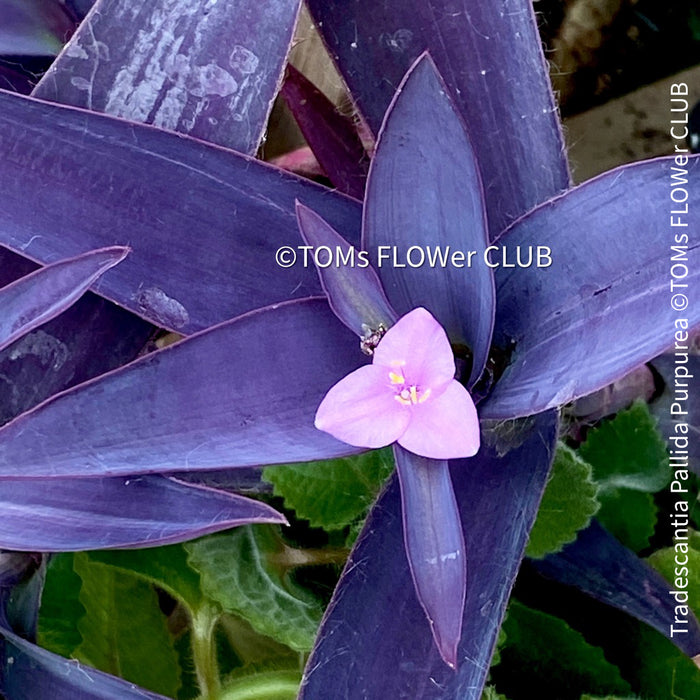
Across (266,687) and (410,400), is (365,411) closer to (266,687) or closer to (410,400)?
(410,400)

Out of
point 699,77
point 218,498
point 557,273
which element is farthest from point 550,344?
point 699,77

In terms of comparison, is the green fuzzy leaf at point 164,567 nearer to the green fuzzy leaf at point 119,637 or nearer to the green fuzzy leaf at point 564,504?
the green fuzzy leaf at point 119,637

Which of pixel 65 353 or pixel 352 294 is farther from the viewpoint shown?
pixel 65 353

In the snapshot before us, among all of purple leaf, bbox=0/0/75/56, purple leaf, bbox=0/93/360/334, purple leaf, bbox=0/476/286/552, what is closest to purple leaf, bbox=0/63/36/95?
purple leaf, bbox=0/0/75/56

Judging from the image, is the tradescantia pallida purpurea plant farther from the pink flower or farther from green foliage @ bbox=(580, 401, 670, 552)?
green foliage @ bbox=(580, 401, 670, 552)

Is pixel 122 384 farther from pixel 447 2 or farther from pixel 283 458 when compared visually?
pixel 447 2

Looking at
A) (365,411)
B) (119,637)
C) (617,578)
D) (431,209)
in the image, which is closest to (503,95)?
(431,209)
